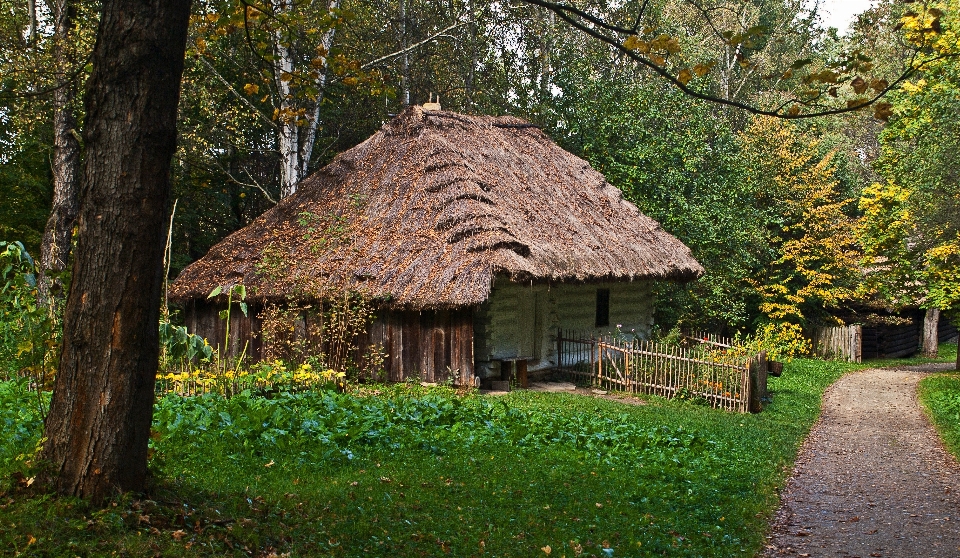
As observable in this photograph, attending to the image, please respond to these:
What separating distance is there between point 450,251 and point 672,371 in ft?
17.1

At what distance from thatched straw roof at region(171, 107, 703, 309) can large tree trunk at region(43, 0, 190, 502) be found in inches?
395

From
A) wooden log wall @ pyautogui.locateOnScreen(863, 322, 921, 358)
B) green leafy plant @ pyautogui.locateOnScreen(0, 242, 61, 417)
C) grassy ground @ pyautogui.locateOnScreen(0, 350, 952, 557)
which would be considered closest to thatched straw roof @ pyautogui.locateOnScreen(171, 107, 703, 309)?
grassy ground @ pyautogui.locateOnScreen(0, 350, 952, 557)

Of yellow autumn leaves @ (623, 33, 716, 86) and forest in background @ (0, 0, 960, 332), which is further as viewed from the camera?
forest in background @ (0, 0, 960, 332)

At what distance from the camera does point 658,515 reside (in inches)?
317

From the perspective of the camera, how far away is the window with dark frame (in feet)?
71.0

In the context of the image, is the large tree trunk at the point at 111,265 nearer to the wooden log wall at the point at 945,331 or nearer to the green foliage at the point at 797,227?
the green foliage at the point at 797,227

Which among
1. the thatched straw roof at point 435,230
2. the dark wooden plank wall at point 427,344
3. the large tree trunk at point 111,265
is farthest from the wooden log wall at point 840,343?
the large tree trunk at point 111,265

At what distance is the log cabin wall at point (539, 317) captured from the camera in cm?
1705

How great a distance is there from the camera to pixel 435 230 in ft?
55.4

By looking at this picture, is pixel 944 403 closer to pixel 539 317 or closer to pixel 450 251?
pixel 539 317

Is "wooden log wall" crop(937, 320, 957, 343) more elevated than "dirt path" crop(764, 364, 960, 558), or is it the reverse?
"wooden log wall" crop(937, 320, 957, 343)

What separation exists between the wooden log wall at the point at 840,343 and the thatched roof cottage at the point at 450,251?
35.3ft

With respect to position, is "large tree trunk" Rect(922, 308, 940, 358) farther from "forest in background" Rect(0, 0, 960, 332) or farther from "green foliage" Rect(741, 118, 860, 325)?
"green foliage" Rect(741, 118, 860, 325)

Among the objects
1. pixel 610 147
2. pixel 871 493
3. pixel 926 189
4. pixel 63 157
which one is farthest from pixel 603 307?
pixel 63 157
